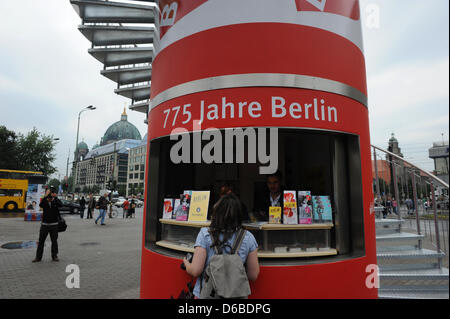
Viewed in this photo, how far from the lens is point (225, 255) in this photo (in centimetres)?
244

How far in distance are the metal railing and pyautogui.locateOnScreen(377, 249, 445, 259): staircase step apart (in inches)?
6.6

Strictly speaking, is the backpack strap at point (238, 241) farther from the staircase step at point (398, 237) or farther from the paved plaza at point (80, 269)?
the staircase step at point (398, 237)

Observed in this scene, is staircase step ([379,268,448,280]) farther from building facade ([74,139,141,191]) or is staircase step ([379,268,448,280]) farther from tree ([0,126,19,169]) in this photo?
building facade ([74,139,141,191])

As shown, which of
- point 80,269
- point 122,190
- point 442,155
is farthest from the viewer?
point 122,190

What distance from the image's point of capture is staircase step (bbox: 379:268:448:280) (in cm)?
413

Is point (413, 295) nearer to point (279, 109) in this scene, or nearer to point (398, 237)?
point (398, 237)

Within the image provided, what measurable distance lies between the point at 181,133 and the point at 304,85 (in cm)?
171

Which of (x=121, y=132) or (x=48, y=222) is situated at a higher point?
(x=121, y=132)

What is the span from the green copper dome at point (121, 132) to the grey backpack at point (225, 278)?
162 metres

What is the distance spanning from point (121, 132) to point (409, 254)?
538 feet

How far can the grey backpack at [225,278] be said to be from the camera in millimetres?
2367
